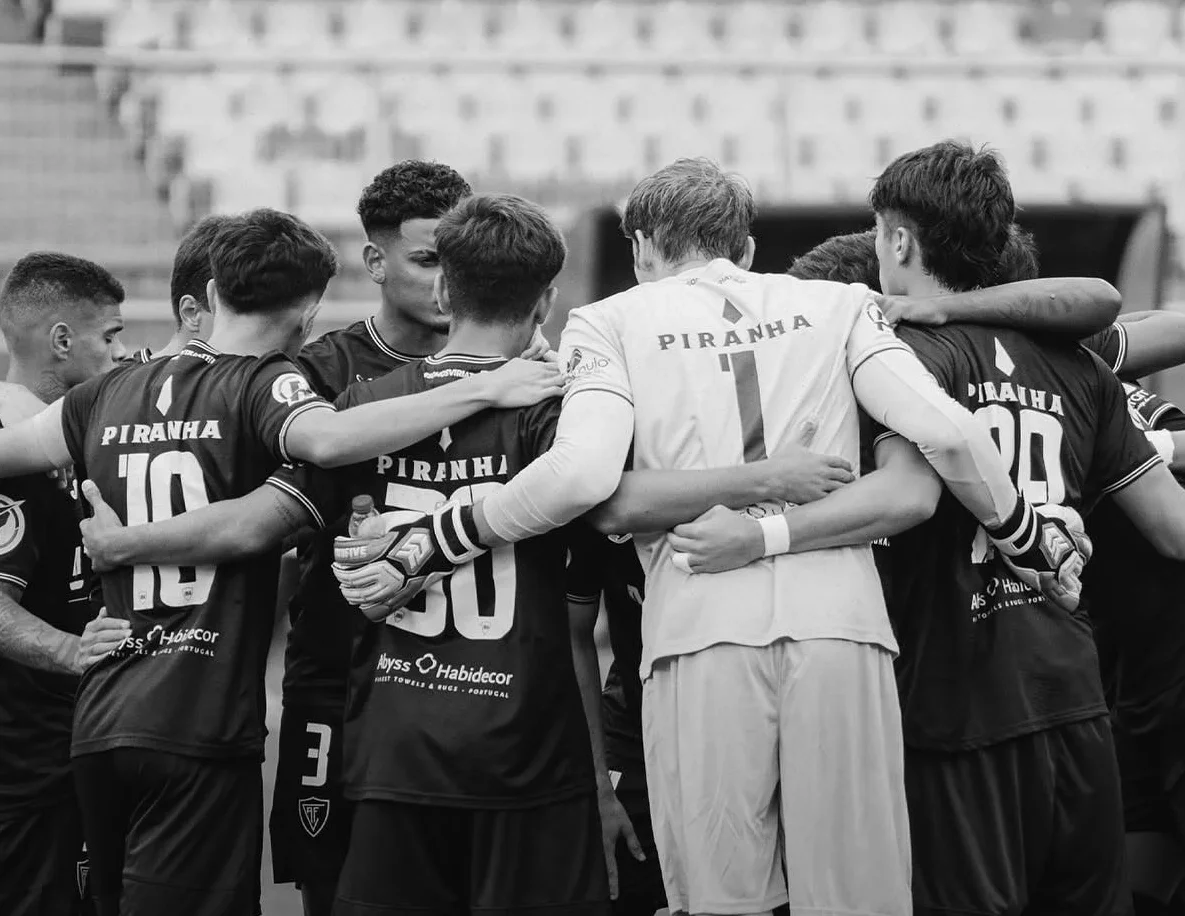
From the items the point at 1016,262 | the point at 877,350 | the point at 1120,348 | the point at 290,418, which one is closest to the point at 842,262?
the point at 1016,262

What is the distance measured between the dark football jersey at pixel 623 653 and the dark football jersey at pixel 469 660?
1.07 feet

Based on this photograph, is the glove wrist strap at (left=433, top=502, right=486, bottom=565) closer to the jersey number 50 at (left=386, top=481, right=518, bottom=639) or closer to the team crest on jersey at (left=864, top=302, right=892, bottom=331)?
the jersey number 50 at (left=386, top=481, right=518, bottom=639)

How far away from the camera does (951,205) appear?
3.76m

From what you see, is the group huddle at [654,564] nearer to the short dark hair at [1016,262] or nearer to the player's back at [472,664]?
the player's back at [472,664]

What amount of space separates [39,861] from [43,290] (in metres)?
1.76

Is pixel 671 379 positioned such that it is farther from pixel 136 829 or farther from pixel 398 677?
pixel 136 829

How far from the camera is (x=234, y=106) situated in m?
11.6

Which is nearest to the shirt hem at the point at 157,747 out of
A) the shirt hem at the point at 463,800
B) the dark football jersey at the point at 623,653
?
the shirt hem at the point at 463,800

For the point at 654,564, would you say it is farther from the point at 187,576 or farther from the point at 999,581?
the point at 187,576

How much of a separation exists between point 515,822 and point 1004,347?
1.76 m

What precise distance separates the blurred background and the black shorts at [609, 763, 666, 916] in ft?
17.7

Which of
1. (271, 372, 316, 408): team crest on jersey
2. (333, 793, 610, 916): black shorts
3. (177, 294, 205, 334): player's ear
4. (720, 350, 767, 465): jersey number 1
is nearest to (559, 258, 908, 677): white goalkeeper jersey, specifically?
(720, 350, 767, 465): jersey number 1

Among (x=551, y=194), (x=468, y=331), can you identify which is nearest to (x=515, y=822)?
(x=468, y=331)

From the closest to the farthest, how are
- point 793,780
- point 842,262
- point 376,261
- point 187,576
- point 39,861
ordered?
point 793,780 < point 187,576 < point 39,861 < point 842,262 < point 376,261
